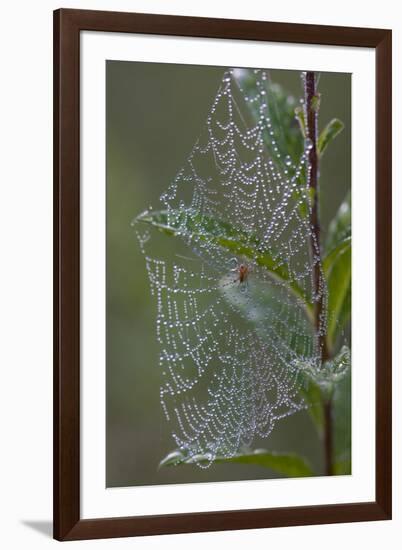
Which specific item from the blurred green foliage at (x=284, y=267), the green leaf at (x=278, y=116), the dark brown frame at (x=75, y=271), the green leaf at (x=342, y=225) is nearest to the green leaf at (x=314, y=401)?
the blurred green foliage at (x=284, y=267)

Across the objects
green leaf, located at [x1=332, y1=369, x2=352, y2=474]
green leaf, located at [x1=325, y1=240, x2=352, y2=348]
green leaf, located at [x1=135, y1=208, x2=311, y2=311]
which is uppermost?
green leaf, located at [x1=135, y1=208, x2=311, y2=311]

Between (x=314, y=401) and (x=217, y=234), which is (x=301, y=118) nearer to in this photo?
(x=217, y=234)

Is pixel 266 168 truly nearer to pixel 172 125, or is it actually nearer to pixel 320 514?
pixel 172 125

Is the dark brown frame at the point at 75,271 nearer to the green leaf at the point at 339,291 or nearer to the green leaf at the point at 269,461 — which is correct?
the green leaf at the point at 269,461

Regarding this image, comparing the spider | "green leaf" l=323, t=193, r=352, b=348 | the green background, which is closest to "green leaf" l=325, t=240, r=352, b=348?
"green leaf" l=323, t=193, r=352, b=348

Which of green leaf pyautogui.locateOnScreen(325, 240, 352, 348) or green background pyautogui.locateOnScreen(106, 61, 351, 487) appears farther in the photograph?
green leaf pyautogui.locateOnScreen(325, 240, 352, 348)

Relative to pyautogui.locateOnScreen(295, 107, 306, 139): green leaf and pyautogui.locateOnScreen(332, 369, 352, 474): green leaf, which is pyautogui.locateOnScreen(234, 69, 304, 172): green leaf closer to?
pyautogui.locateOnScreen(295, 107, 306, 139): green leaf

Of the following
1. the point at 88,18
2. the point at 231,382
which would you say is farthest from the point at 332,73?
the point at 231,382

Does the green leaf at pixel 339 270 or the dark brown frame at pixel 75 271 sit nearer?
the dark brown frame at pixel 75 271
